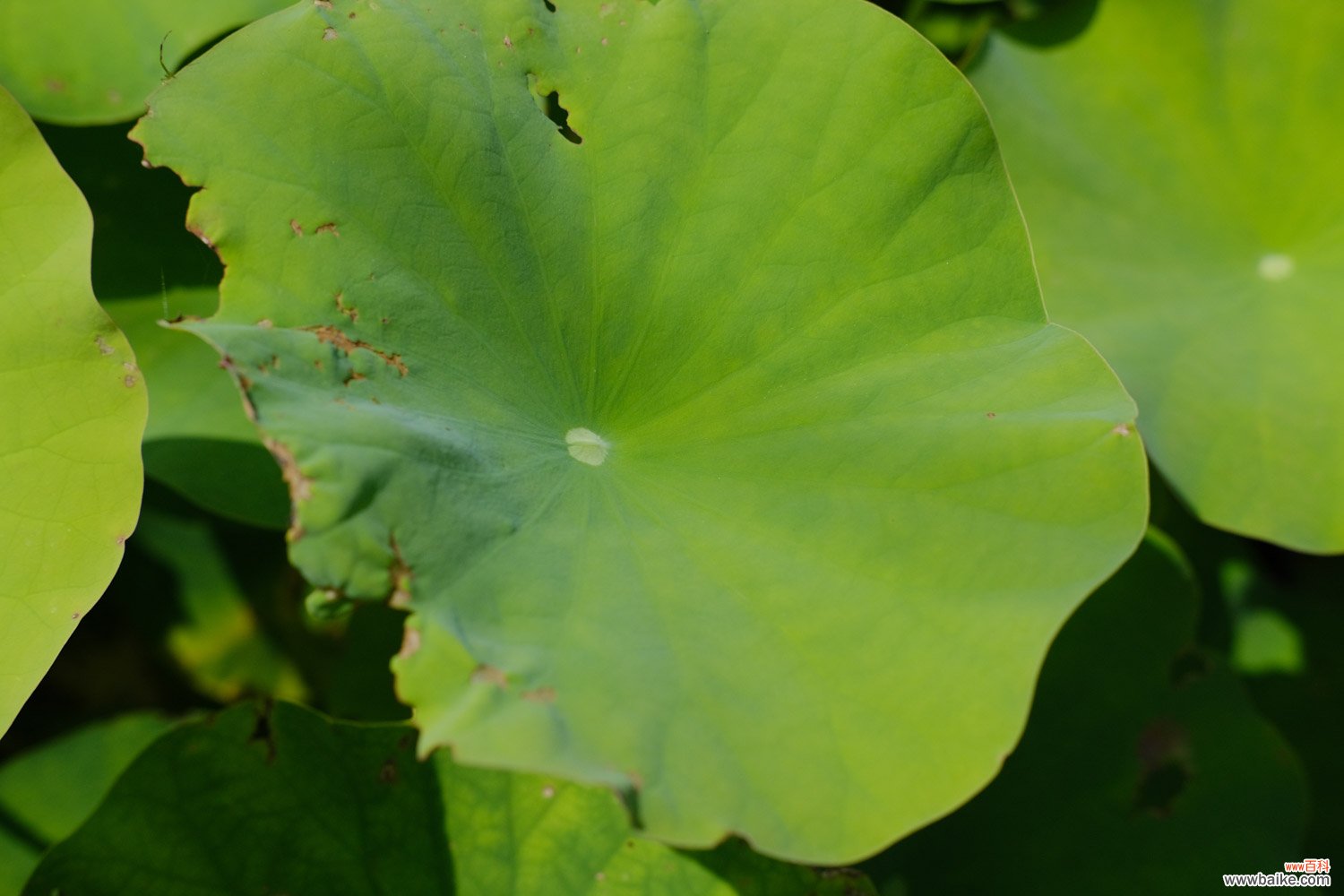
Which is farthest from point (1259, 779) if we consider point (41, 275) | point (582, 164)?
point (41, 275)

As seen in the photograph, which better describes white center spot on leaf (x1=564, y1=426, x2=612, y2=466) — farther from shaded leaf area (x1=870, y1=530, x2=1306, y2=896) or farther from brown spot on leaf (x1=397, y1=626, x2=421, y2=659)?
shaded leaf area (x1=870, y1=530, x2=1306, y2=896)

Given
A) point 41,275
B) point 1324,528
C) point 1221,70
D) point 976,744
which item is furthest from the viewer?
point 1221,70

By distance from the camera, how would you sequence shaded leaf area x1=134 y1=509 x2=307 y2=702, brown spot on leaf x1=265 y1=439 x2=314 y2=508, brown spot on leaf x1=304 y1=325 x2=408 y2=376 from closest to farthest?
1. brown spot on leaf x1=265 y1=439 x2=314 y2=508
2. brown spot on leaf x1=304 y1=325 x2=408 y2=376
3. shaded leaf area x1=134 y1=509 x2=307 y2=702

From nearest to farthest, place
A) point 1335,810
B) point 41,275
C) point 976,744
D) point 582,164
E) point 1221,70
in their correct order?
point 976,744
point 41,275
point 582,164
point 1221,70
point 1335,810

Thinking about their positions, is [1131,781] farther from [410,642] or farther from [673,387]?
[410,642]

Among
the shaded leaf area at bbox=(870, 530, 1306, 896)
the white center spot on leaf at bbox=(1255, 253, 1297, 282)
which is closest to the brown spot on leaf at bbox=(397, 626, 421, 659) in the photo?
the shaded leaf area at bbox=(870, 530, 1306, 896)

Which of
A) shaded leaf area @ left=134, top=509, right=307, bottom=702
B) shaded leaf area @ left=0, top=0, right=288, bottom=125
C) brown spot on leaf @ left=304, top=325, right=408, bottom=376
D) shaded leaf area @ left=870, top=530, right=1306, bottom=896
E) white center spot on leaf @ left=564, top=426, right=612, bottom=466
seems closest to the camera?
brown spot on leaf @ left=304, top=325, right=408, bottom=376

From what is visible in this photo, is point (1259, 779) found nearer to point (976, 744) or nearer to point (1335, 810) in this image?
point (1335, 810)
